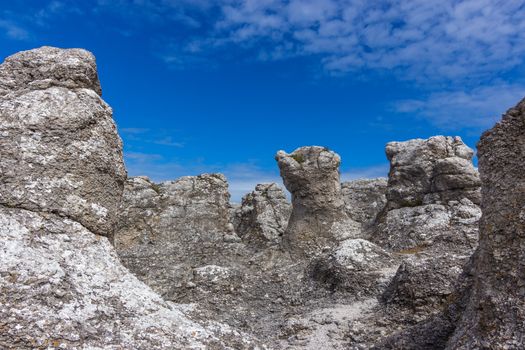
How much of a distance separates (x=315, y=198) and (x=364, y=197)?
919 cm

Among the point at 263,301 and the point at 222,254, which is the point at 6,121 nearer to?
the point at 263,301

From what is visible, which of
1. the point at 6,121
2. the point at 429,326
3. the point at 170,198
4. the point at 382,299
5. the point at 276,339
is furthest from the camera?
the point at 170,198

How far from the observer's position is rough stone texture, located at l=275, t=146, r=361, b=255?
26750mm

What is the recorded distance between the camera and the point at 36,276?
5797 mm

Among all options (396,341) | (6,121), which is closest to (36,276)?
(6,121)

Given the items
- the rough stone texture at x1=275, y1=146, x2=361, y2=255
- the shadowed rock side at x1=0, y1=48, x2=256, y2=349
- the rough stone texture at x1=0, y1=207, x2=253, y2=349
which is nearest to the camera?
the rough stone texture at x1=0, y1=207, x2=253, y2=349

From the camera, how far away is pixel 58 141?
7629 mm

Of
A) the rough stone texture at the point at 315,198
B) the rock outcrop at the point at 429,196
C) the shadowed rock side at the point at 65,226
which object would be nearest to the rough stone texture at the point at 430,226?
the rock outcrop at the point at 429,196

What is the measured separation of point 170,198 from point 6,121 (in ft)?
68.7

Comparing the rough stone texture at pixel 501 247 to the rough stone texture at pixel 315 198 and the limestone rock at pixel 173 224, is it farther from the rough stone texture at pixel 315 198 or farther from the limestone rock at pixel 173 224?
the rough stone texture at pixel 315 198

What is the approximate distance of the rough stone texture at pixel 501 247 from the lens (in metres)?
5.58

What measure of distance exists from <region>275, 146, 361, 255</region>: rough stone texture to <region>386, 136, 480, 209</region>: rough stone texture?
331 centimetres

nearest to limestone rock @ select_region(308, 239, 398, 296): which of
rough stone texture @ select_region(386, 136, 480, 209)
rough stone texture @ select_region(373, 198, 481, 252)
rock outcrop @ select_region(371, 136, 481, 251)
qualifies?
rough stone texture @ select_region(373, 198, 481, 252)

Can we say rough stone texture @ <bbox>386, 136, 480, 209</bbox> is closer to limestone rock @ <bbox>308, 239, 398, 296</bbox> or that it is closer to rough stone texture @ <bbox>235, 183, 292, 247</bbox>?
rough stone texture @ <bbox>235, 183, 292, 247</bbox>
